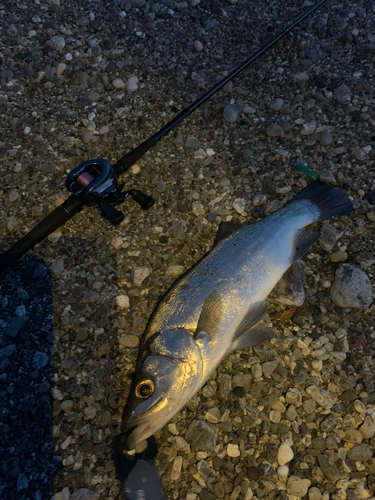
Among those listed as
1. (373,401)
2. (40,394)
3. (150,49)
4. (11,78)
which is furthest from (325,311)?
(11,78)

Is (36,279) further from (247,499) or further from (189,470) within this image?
(247,499)

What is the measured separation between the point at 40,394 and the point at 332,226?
10.4 ft

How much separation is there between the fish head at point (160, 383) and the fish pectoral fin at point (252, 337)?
442 millimetres

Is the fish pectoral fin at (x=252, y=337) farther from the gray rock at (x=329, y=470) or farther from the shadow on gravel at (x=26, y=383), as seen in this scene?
the shadow on gravel at (x=26, y=383)

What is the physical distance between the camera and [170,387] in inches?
97.8

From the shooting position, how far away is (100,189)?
11.1 ft

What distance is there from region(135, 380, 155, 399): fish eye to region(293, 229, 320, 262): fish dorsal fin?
175cm

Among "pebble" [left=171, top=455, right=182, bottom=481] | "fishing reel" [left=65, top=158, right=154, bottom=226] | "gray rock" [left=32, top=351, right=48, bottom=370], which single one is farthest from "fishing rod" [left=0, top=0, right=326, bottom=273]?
"pebble" [left=171, top=455, right=182, bottom=481]

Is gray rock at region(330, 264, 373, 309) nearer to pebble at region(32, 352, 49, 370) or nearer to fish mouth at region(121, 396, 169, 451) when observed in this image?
fish mouth at region(121, 396, 169, 451)

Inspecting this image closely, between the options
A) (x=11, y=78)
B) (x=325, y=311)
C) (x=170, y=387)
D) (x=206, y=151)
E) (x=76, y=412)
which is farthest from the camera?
(x=11, y=78)

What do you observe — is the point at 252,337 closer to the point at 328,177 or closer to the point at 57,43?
the point at 328,177

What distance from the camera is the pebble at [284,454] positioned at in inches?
103

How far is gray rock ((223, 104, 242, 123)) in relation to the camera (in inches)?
172

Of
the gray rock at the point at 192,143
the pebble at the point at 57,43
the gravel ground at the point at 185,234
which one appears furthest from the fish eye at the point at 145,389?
the pebble at the point at 57,43
